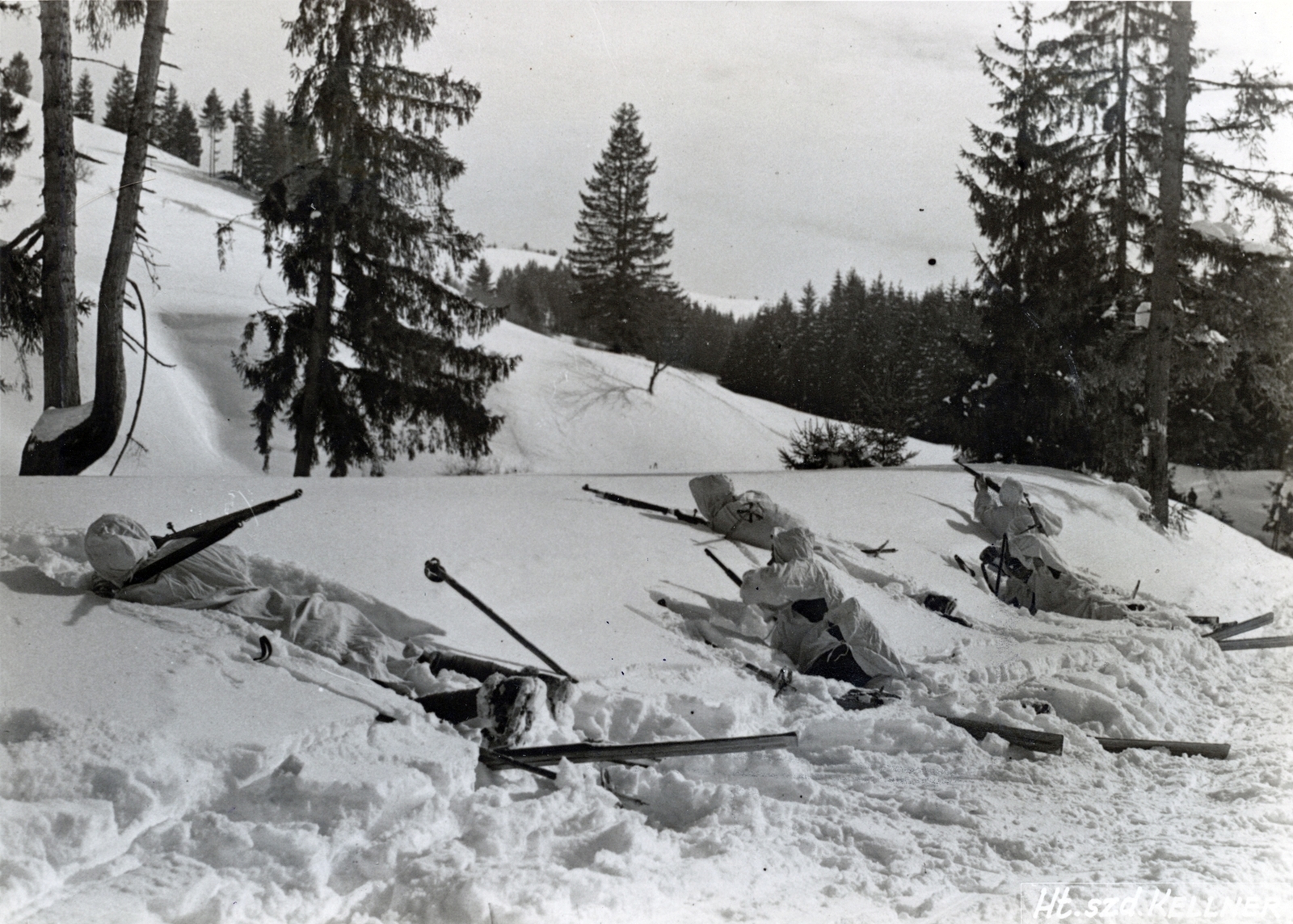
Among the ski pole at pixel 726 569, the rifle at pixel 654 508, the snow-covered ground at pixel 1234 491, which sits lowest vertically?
the snow-covered ground at pixel 1234 491

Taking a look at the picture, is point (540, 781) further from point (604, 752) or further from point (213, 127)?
point (213, 127)

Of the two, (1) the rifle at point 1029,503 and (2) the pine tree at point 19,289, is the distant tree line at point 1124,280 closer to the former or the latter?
(1) the rifle at point 1029,503

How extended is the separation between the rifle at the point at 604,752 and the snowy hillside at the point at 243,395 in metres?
13.4

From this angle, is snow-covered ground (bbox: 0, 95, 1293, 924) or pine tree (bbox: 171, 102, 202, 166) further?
pine tree (bbox: 171, 102, 202, 166)

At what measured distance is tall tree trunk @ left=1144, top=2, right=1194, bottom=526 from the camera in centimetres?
1198

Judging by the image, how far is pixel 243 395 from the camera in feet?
66.6

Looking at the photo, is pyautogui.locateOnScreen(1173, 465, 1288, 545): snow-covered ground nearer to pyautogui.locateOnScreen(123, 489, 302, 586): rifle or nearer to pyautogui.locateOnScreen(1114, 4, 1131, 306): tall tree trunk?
pyautogui.locateOnScreen(1114, 4, 1131, 306): tall tree trunk

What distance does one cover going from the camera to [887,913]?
11.8 ft

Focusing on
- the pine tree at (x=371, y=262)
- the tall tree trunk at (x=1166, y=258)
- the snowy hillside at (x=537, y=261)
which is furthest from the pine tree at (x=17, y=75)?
the snowy hillside at (x=537, y=261)

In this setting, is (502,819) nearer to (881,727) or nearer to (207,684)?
(207,684)

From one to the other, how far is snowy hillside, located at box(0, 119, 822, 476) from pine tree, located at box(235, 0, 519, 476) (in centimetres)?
269

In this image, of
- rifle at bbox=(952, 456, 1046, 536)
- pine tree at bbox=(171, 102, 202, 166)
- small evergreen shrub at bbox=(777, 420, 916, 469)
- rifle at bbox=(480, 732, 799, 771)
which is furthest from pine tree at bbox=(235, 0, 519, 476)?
pine tree at bbox=(171, 102, 202, 166)

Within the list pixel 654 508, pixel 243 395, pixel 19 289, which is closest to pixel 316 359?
pixel 19 289

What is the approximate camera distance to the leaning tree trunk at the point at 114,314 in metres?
9.60
